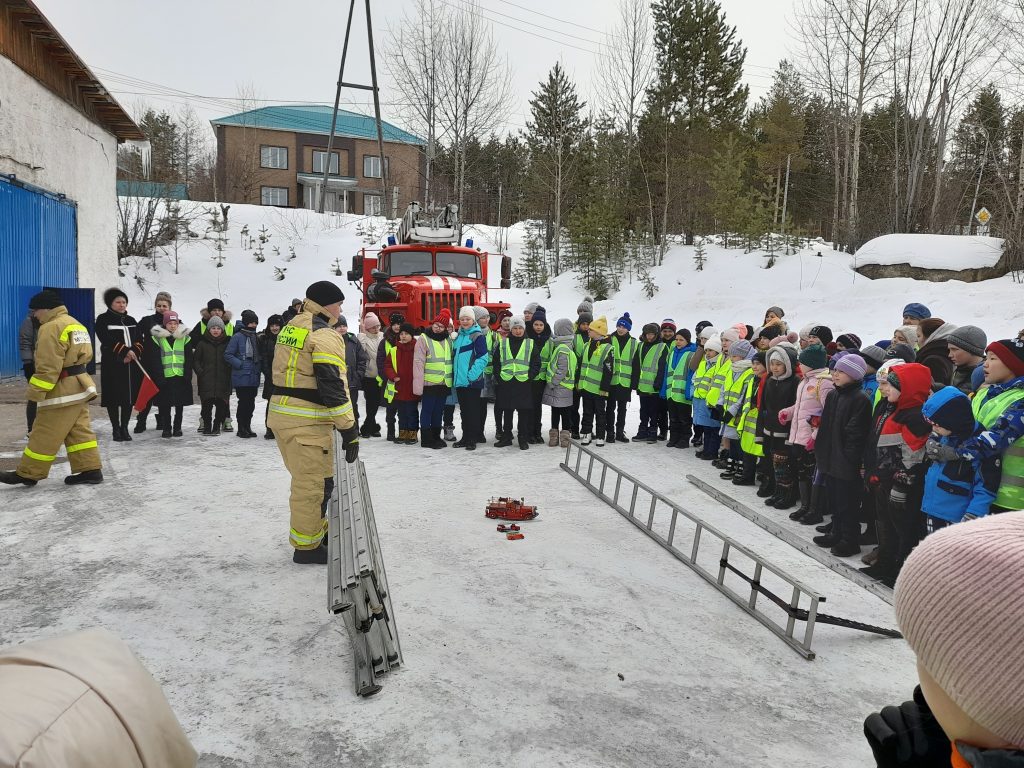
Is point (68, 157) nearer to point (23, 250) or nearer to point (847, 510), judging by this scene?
point (23, 250)

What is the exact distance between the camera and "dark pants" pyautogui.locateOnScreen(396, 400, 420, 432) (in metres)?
9.90

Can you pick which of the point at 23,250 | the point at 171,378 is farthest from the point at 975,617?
the point at 23,250

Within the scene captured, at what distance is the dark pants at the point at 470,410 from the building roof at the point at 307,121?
1499 inches

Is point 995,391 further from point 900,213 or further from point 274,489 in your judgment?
point 900,213

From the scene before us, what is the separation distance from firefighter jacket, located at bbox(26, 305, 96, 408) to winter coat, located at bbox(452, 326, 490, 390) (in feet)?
14.5

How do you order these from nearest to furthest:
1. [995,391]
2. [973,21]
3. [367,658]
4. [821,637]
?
[367,658]
[821,637]
[995,391]
[973,21]

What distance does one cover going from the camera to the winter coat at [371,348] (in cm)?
1041

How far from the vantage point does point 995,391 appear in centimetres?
477

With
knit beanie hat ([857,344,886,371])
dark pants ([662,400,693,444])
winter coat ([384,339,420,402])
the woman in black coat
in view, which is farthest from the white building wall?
knit beanie hat ([857,344,886,371])

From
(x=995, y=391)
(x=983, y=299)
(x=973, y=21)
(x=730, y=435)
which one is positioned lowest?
(x=730, y=435)

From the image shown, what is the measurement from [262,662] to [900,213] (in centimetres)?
2663

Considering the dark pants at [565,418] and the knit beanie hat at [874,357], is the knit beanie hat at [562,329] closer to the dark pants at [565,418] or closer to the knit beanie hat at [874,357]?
the dark pants at [565,418]

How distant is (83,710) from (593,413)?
31.9 ft

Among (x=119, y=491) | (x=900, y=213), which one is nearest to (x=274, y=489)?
(x=119, y=491)
